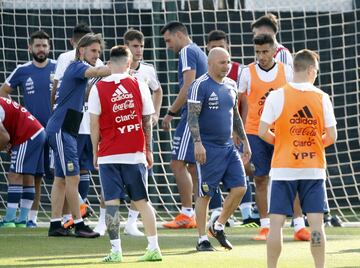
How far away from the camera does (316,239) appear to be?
29.6 feet

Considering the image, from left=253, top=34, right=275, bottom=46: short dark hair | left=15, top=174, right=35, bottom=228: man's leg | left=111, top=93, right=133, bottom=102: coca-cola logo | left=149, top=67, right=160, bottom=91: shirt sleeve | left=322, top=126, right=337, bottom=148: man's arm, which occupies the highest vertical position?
left=253, top=34, right=275, bottom=46: short dark hair

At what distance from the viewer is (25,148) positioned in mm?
14172

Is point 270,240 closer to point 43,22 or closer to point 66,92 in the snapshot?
point 66,92

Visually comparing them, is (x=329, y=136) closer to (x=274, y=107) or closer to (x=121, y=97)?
(x=274, y=107)

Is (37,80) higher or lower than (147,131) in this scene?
higher

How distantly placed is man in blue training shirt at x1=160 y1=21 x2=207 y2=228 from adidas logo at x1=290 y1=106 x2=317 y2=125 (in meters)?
4.54

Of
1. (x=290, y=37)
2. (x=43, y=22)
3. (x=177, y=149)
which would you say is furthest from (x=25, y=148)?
(x=290, y=37)

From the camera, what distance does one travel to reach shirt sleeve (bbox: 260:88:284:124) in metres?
9.09

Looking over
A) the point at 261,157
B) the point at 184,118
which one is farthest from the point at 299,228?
the point at 184,118

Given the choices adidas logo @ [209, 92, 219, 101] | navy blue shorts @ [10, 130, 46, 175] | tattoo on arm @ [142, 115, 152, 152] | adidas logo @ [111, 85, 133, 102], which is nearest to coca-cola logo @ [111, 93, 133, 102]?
adidas logo @ [111, 85, 133, 102]

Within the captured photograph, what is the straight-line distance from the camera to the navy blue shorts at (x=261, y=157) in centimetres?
1245

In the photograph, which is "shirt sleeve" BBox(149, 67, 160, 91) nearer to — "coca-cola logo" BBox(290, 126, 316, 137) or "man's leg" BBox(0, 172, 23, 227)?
"man's leg" BBox(0, 172, 23, 227)

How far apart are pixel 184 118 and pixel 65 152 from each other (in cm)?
172

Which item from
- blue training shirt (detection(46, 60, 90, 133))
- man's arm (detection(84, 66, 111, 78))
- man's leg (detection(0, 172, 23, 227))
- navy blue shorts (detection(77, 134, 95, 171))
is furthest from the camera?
man's leg (detection(0, 172, 23, 227))
